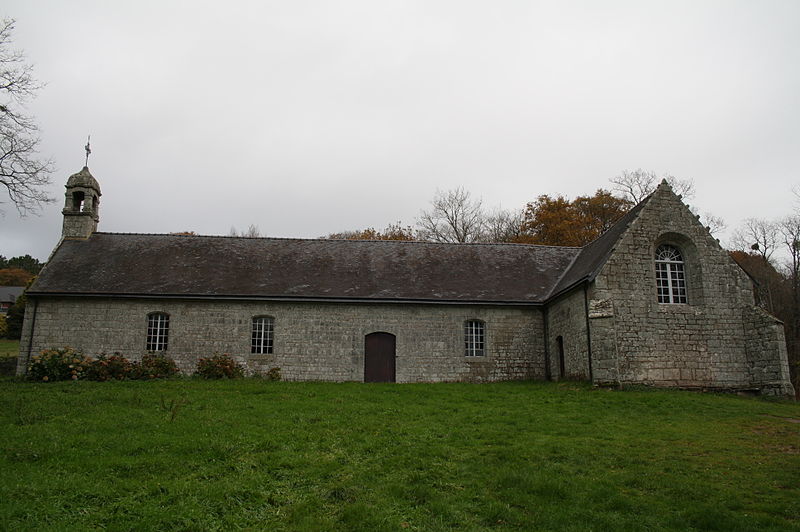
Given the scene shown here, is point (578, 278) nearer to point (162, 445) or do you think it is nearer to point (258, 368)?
point (258, 368)

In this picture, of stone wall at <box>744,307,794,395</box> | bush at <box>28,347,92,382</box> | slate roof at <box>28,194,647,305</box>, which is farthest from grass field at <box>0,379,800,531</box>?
slate roof at <box>28,194,647,305</box>

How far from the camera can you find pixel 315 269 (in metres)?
23.2

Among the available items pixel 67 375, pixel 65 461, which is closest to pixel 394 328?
pixel 67 375

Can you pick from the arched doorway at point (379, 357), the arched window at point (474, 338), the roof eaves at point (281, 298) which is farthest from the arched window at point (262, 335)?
the arched window at point (474, 338)

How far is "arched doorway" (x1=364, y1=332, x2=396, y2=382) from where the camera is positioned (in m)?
20.9

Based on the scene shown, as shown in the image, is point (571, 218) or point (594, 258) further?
point (571, 218)

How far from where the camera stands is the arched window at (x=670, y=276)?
62.0 feet

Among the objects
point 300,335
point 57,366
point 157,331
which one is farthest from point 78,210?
point 300,335

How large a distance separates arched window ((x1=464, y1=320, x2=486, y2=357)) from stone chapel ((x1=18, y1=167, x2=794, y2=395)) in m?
0.04

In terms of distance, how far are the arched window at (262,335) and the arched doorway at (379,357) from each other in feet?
11.3

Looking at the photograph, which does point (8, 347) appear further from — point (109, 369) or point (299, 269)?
point (299, 269)

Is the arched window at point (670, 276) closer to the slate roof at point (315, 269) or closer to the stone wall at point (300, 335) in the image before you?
the slate roof at point (315, 269)

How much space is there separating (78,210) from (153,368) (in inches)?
375

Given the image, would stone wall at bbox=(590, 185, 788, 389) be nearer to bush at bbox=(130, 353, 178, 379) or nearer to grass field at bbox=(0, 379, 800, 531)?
grass field at bbox=(0, 379, 800, 531)
